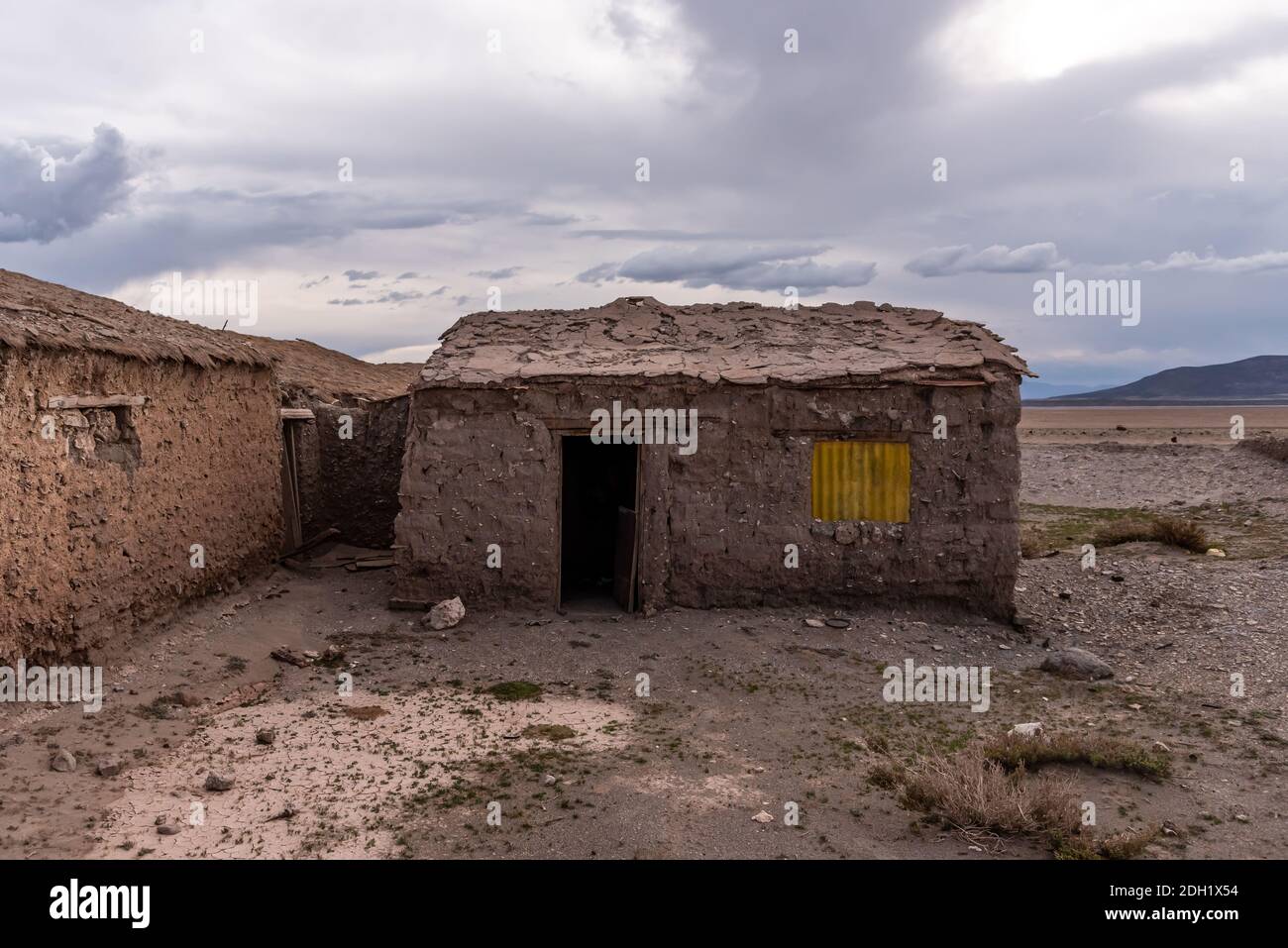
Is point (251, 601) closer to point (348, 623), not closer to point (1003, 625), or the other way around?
point (348, 623)

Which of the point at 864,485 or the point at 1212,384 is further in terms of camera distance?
the point at 1212,384

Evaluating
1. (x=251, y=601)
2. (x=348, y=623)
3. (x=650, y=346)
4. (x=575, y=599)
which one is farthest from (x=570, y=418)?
(x=251, y=601)

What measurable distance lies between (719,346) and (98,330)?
6.36m

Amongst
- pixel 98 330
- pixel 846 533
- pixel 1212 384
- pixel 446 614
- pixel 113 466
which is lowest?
pixel 446 614

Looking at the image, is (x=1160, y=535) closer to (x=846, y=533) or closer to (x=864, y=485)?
(x=864, y=485)

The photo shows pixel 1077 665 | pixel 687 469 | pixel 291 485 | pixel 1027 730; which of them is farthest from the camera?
pixel 291 485

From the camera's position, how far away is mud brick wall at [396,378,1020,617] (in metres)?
9.88

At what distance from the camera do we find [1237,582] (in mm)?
10711

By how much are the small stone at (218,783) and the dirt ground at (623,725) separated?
4 centimetres

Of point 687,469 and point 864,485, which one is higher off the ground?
point 687,469

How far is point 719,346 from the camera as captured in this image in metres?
11.0

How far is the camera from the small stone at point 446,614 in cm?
970

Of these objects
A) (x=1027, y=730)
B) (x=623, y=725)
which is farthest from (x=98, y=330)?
(x=1027, y=730)
